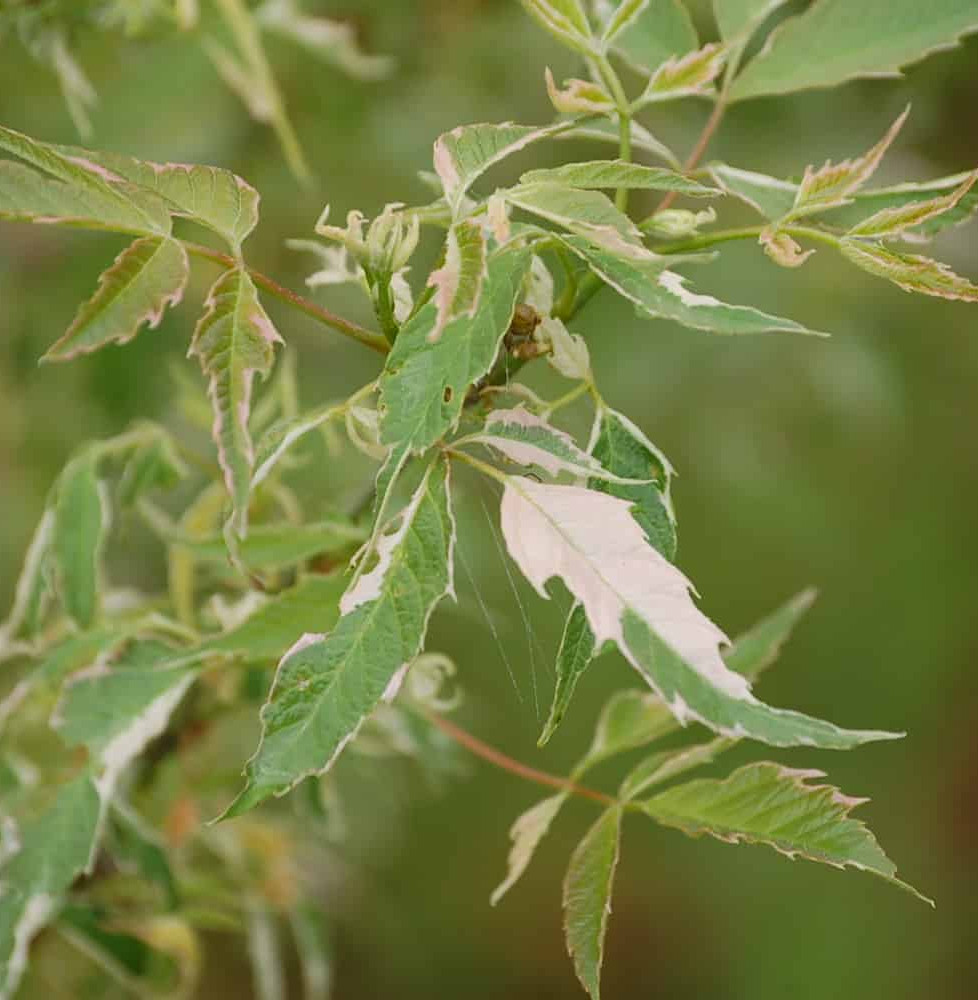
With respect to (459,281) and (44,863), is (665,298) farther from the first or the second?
(44,863)

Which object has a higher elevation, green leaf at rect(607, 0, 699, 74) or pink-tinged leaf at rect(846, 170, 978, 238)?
green leaf at rect(607, 0, 699, 74)

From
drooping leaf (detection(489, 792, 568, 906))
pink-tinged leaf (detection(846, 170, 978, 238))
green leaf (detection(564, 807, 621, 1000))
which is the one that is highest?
pink-tinged leaf (detection(846, 170, 978, 238))

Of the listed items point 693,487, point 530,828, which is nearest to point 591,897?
point 530,828

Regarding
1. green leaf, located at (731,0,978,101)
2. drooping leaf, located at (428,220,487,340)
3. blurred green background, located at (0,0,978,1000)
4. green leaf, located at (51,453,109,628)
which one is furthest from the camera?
blurred green background, located at (0,0,978,1000)

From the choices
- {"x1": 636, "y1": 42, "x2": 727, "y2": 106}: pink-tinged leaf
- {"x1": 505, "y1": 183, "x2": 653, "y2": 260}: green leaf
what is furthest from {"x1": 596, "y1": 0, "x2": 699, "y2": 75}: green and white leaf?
{"x1": 505, "y1": 183, "x2": 653, "y2": 260}: green leaf

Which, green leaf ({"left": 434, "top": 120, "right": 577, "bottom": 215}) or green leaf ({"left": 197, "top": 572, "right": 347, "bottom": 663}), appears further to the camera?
green leaf ({"left": 197, "top": 572, "right": 347, "bottom": 663})

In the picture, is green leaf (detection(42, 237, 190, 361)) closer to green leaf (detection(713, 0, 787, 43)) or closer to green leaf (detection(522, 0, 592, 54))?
green leaf (detection(522, 0, 592, 54))

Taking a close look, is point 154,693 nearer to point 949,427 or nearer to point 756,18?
point 756,18
